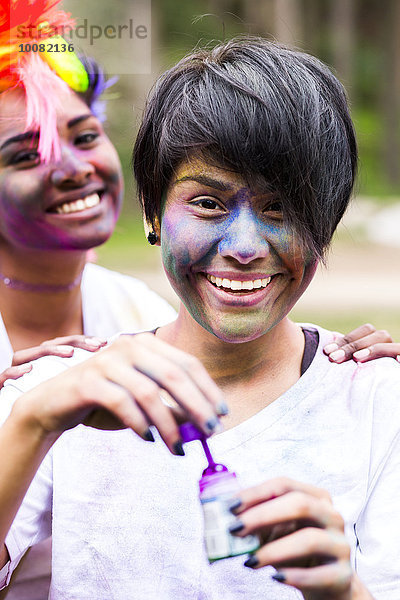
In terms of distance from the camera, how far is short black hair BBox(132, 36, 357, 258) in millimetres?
1792

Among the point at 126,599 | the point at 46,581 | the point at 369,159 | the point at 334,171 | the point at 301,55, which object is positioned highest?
the point at 301,55

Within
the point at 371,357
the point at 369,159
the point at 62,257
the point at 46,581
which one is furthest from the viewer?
the point at 369,159

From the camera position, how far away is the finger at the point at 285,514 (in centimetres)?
130

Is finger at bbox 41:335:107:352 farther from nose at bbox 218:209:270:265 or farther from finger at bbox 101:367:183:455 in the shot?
finger at bbox 101:367:183:455

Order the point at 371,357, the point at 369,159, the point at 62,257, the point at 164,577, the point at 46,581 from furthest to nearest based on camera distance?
the point at 369,159 → the point at 62,257 → the point at 46,581 → the point at 371,357 → the point at 164,577

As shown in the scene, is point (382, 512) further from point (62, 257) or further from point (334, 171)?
point (62, 257)

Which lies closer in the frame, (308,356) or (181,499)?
(181,499)

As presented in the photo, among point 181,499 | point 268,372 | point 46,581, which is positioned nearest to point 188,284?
point 268,372

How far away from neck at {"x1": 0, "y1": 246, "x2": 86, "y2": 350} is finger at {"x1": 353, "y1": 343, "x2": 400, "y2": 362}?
1.37 m

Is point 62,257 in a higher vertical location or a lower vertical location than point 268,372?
lower

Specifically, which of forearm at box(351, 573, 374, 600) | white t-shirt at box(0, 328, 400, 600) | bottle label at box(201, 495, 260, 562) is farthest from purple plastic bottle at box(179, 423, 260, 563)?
white t-shirt at box(0, 328, 400, 600)

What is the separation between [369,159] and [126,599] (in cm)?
1843

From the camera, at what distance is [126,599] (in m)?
1.83

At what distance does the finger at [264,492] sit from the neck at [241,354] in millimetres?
663
